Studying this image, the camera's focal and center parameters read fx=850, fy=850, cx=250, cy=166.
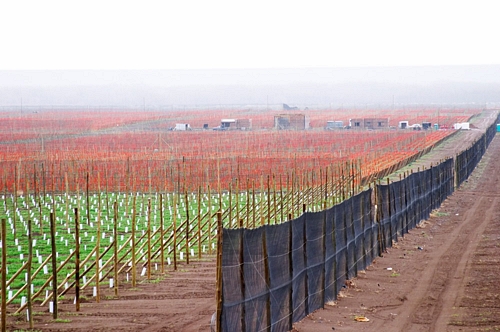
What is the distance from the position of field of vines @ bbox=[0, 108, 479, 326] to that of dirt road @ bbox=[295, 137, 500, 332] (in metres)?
1.82

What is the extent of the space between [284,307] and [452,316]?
10.1ft

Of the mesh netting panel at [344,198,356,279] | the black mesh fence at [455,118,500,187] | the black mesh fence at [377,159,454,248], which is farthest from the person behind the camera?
the black mesh fence at [455,118,500,187]

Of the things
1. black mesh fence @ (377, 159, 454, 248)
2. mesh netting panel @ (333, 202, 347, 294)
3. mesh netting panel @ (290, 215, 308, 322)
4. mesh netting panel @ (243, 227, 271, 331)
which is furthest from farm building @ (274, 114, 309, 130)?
mesh netting panel @ (243, 227, 271, 331)

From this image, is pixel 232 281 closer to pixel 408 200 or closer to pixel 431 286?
pixel 431 286

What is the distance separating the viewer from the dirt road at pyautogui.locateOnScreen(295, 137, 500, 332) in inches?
485

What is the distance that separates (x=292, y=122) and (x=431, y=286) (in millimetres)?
77966

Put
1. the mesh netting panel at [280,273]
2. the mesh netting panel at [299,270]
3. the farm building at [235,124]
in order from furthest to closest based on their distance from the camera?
the farm building at [235,124], the mesh netting panel at [299,270], the mesh netting panel at [280,273]

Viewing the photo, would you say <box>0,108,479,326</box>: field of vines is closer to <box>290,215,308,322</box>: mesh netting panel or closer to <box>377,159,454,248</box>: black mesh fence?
<box>290,215,308,322</box>: mesh netting panel

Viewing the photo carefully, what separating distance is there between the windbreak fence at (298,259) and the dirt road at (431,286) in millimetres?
329

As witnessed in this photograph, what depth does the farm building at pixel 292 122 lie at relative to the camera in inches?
3595

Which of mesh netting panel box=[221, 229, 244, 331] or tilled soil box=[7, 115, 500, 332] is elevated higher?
mesh netting panel box=[221, 229, 244, 331]

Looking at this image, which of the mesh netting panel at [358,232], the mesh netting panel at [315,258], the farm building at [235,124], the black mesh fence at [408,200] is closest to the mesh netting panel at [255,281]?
the mesh netting panel at [315,258]

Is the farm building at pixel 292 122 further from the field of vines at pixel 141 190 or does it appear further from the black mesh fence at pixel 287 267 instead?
the black mesh fence at pixel 287 267

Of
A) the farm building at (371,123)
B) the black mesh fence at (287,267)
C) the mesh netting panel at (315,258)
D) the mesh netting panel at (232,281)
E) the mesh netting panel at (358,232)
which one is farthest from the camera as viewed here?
the farm building at (371,123)
